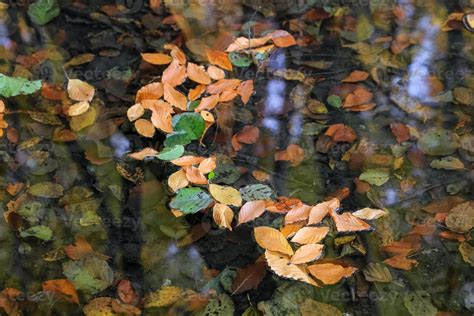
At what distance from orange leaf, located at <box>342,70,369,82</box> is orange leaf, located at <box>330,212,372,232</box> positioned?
93cm

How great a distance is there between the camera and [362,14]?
329cm

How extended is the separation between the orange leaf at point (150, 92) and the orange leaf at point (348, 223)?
1.09 metres

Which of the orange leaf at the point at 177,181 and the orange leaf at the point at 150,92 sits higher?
the orange leaf at the point at 150,92

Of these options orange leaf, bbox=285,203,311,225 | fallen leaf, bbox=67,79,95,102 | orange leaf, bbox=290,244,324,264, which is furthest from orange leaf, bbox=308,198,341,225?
fallen leaf, bbox=67,79,95,102

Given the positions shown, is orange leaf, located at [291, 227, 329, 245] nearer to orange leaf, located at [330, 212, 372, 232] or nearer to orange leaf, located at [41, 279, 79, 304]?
orange leaf, located at [330, 212, 372, 232]

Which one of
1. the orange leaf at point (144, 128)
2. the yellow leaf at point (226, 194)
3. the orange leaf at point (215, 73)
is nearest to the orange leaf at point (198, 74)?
the orange leaf at point (215, 73)

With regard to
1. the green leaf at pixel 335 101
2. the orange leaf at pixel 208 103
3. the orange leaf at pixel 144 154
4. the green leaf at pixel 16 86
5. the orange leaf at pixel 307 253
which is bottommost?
the orange leaf at pixel 307 253

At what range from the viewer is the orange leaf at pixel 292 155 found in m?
2.55

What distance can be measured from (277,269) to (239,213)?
313 millimetres

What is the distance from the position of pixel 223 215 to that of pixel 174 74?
0.94 metres

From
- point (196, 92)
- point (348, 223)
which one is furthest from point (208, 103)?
point (348, 223)

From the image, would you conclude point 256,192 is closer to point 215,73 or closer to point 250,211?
point 250,211

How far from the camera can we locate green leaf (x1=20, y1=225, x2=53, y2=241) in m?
2.26

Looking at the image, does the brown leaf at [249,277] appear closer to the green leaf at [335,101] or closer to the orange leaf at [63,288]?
the orange leaf at [63,288]
